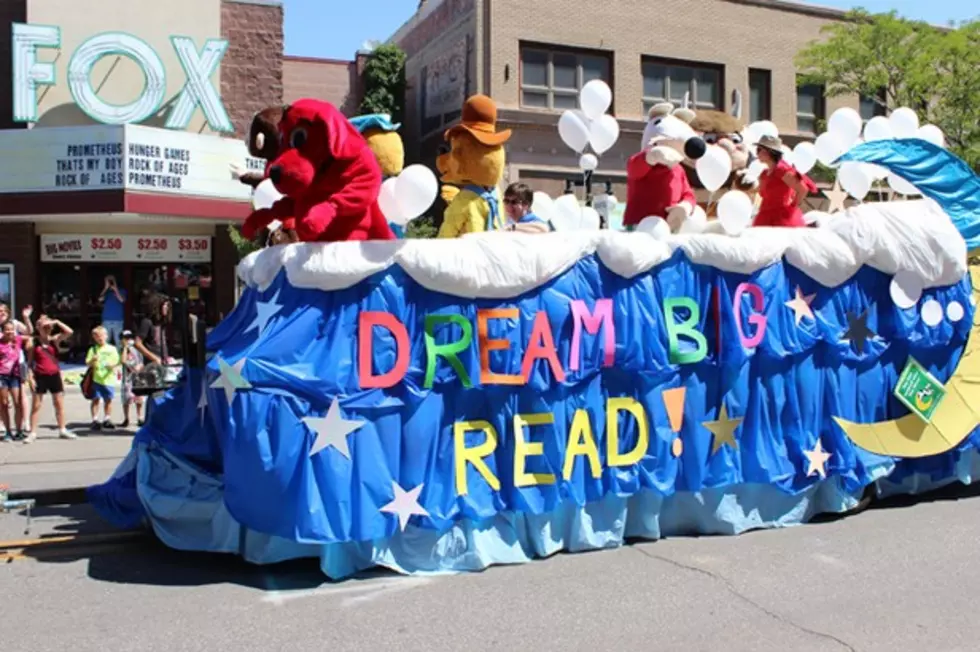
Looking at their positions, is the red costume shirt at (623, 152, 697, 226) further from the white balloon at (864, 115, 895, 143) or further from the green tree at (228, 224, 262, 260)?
the green tree at (228, 224, 262, 260)

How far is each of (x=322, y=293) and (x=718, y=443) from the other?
2.83 metres

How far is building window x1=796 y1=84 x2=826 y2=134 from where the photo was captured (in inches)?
885

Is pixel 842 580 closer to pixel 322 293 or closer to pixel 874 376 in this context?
pixel 874 376

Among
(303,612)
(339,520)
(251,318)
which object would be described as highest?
(251,318)

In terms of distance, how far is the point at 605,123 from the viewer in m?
6.95

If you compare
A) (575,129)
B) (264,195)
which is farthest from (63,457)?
(575,129)

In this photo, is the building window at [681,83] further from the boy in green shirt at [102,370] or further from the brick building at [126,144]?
the boy in green shirt at [102,370]

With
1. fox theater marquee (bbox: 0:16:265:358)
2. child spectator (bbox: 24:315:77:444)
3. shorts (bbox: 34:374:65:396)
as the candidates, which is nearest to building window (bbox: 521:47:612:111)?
fox theater marquee (bbox: 0:16:265:358)

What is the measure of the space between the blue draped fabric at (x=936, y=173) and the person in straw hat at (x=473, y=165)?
2.70m

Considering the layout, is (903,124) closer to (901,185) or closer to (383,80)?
(901,185)

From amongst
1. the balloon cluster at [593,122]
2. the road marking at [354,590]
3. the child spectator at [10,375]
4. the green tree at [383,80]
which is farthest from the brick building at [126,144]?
the road marking at [354,590]

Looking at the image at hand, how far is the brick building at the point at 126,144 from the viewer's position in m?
15.5

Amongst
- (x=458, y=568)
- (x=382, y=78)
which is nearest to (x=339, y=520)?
(x=458, y=568)

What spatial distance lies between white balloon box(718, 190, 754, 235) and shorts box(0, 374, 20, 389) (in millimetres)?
8628
